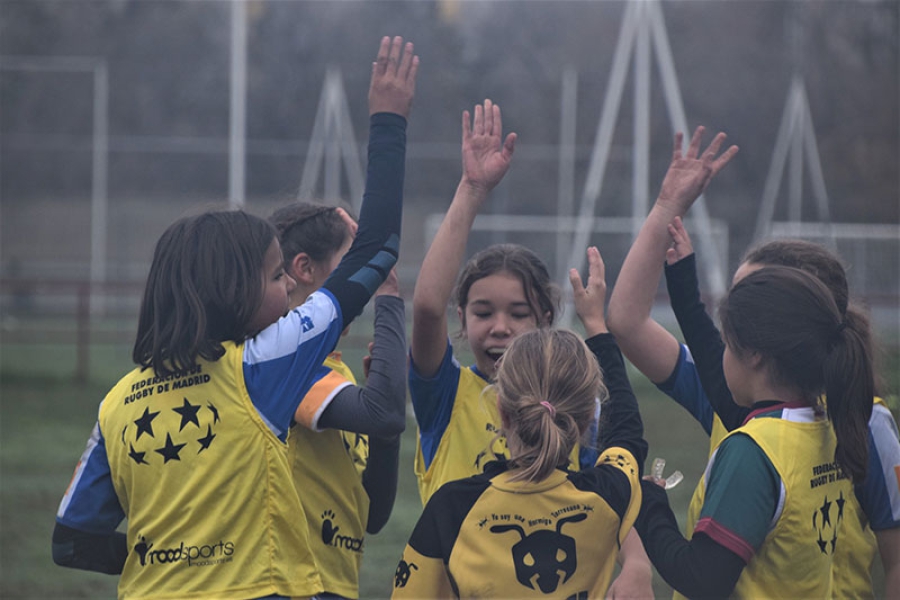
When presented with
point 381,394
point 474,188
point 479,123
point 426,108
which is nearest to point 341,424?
point 381,394

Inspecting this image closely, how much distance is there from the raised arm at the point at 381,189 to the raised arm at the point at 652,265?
503 mm

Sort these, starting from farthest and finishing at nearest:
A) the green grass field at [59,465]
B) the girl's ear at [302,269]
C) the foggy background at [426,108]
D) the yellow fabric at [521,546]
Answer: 1. the foggy background at [426,108]
2. the green grass field at [59,465]
3. the girl's ear at [302,269]
4. the yellow fabric at [521,546]

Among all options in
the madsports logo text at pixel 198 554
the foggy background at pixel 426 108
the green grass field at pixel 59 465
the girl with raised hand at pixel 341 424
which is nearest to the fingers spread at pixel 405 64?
the girl with raised hand at pixel 341 424

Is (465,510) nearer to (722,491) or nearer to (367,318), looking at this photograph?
(722,491)

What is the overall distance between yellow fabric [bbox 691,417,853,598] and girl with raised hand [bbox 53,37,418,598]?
0.80m

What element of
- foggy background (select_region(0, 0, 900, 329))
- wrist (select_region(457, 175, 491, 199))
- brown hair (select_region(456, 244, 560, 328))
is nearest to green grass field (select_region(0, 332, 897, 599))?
brown hair (select_region(456, 244, 560, 328))

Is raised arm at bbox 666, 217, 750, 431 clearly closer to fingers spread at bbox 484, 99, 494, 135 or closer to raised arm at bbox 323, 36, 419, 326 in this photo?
fingers spread at bbox 484, 99, 494, 135

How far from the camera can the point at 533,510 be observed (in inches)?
68.7

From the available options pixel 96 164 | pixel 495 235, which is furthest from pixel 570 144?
pixel 96 164

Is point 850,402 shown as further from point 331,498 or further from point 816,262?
point 331,498

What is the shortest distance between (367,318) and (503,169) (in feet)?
57.7

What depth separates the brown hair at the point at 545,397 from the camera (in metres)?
1.74

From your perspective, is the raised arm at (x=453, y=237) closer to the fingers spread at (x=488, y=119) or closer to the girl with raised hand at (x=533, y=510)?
the fingers spread at (x=488, y=119)

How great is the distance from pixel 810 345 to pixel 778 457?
0.23 m
